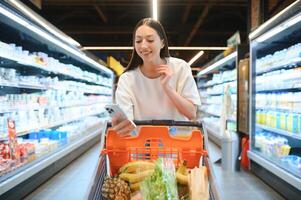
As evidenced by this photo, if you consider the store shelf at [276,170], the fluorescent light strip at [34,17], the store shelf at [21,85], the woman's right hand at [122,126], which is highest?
the fluorescent light strip at [34,17]

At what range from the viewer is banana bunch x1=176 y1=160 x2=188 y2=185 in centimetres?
150

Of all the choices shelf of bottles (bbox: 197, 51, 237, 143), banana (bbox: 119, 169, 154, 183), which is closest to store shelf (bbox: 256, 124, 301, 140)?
shelf of bottles (bbox: 197, 51, 237, 143)

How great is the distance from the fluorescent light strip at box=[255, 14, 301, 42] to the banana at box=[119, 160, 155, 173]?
314 centimetres

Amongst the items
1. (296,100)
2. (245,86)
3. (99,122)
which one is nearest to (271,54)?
(245,86)

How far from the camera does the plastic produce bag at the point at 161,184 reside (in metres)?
1.39

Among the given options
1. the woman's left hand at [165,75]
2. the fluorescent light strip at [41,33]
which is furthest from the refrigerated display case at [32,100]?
the woman's left hand at [165,75]

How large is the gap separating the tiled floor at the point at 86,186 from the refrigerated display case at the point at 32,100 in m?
0.18

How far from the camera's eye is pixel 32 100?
5348mm

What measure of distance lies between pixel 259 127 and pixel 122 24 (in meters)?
11.1

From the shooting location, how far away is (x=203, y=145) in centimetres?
169

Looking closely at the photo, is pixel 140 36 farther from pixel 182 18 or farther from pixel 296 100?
pixel 182 18

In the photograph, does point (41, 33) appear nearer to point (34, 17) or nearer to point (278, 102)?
point (34, 17)

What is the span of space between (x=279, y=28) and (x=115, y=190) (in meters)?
3.82

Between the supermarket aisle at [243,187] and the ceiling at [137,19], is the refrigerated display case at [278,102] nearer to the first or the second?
the supermarket aisle at [243,187]
